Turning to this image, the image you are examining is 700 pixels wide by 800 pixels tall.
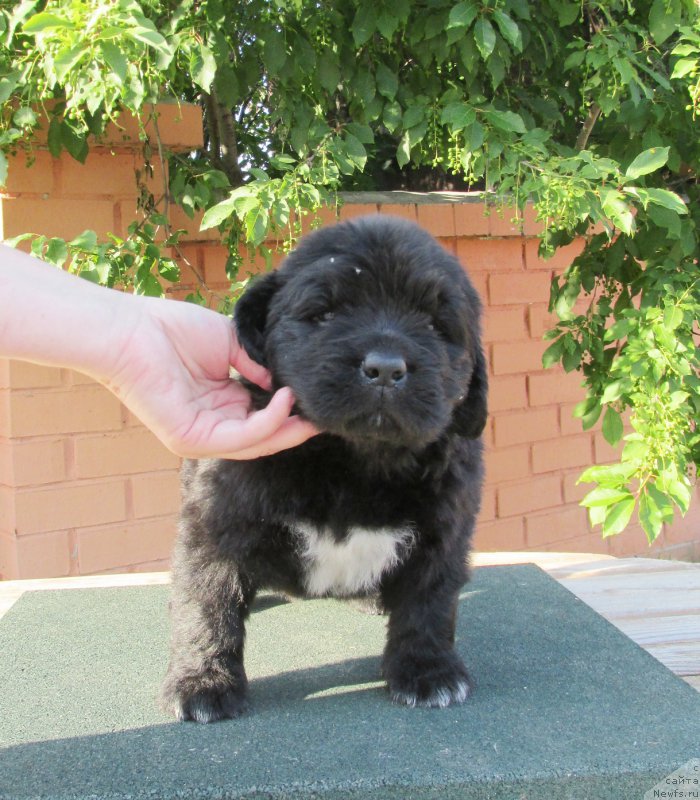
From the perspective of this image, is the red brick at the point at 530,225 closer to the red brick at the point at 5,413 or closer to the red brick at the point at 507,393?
the red brick at the point at 507,393

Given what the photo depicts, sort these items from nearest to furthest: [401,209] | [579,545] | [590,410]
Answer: [590,410] → [401,209] → [579,545]

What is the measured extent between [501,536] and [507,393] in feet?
2.94

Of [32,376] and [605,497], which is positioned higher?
[32,376]

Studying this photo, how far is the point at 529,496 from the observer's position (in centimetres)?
523

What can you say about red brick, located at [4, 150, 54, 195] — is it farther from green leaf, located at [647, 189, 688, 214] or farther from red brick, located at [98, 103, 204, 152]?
green leaf, located at [647, 189, 688, 214]

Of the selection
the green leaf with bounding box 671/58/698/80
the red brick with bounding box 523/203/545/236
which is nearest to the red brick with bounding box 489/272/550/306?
the red brick with bounding box 523/203/545/236

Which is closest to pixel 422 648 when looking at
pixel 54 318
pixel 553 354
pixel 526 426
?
pixel 54 318

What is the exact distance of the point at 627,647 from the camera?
100 inches

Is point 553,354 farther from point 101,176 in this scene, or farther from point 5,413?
point 5,413

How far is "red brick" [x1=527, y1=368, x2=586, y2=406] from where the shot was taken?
204 inches

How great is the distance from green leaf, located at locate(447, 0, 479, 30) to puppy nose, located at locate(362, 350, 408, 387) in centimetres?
166

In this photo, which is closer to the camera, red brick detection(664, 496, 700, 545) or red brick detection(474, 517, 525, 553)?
red brick detection(474, 517, 525, 553)

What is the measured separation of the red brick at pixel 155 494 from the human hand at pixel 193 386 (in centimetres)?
193

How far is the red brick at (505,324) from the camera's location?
5.00m
